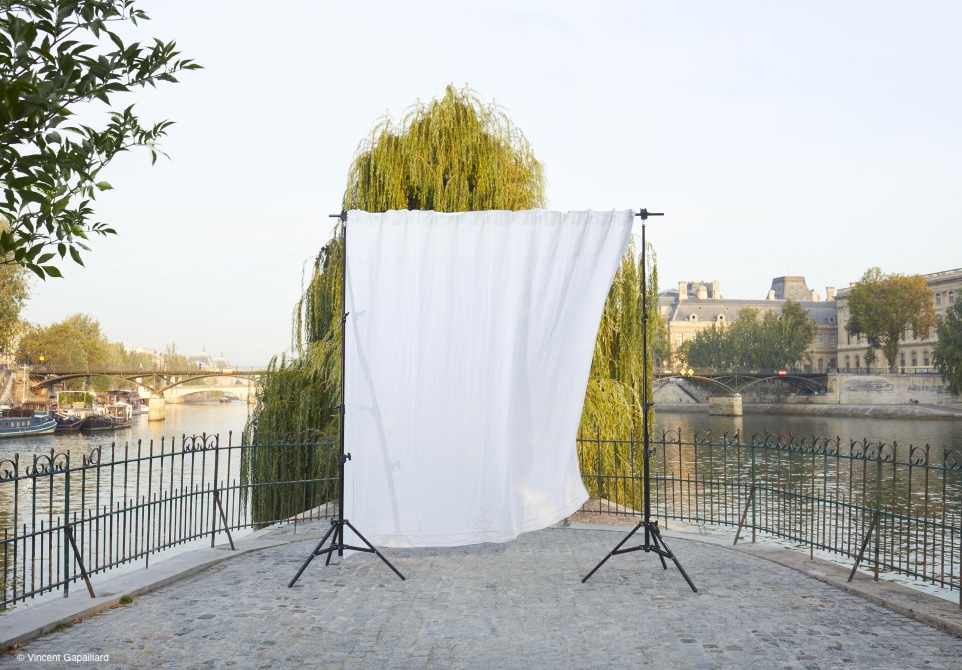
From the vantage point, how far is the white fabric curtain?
591 cm

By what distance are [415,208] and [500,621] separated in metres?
8.28

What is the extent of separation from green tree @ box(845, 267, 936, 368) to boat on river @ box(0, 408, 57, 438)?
59.7m

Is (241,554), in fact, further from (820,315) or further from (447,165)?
(820,315)

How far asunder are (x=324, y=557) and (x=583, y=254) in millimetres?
3555

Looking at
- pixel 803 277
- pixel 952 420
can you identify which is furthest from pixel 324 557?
pixel 803 277

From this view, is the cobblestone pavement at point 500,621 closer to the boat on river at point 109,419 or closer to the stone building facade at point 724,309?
the boat on river at point 109,419

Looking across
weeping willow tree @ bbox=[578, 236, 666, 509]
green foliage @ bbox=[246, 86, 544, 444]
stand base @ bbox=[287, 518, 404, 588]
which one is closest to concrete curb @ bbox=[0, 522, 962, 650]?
stand base @ bbox=[287, 518, 404, 588]

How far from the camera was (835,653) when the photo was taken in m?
4.91

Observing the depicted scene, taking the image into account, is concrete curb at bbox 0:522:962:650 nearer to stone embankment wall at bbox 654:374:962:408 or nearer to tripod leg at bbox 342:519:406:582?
tripod leg at bbox 342:519:406:582

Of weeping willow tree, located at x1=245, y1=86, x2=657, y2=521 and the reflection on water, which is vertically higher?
weeping willow tree, located at x1=245, y1=86, x2=657, y2=521

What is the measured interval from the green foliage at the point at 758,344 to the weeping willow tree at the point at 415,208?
69.0 metres

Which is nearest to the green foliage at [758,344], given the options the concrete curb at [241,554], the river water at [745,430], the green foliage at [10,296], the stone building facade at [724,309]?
the river water at [745,430]

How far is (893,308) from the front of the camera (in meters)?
69.6

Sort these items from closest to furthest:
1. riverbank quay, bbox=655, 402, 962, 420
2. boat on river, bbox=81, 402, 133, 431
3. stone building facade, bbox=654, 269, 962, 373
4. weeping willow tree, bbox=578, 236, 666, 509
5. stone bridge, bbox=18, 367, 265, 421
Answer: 1. weeping willow tree, bbox=578, 236, 666, 509
2. boat on river, bbox=81, 402, 133, 431
3. riverbank quay, bbox=655, 402, 962, 420
4. stone bridge, bbox=18, 367, 265, 421
5. stone building facade, bbox=654, 269, 962, 373
